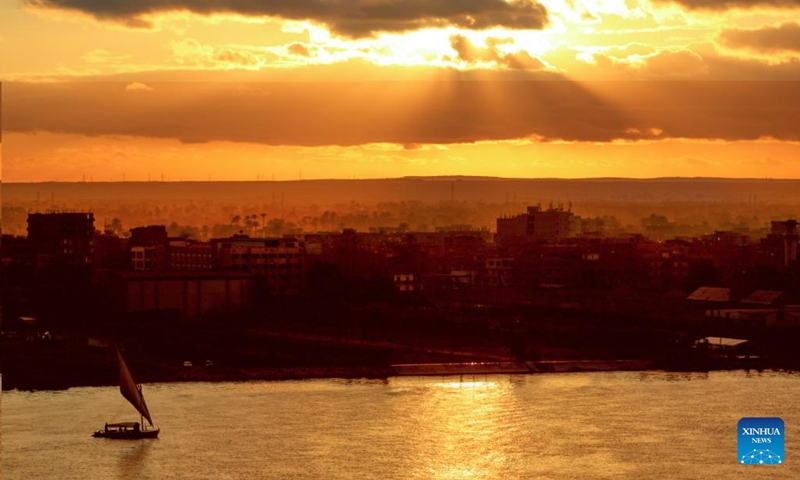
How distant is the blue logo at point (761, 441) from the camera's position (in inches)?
361

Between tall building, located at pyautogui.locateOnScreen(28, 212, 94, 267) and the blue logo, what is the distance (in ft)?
43.5

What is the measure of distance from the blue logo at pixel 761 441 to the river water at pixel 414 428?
0.08 meters

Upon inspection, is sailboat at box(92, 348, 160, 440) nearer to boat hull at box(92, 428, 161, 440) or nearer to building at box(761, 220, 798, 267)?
boat hull at box(92, 428, 161, 440)

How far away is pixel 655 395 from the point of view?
1165cm

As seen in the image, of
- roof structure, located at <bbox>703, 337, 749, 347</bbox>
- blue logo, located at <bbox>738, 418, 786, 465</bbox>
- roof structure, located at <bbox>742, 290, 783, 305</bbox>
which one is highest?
roof structure, located at <bbox>742, 290, 783, 305</bbox>

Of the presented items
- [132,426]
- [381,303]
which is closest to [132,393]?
[132,426]

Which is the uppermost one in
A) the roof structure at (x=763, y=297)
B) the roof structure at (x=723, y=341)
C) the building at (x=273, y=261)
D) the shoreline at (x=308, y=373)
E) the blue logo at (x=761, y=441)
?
the building at (x=273, y=261)

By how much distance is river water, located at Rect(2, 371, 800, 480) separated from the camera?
893 centimetres

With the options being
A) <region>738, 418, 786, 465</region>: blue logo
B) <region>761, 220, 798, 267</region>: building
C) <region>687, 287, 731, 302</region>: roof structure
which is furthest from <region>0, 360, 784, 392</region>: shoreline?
<region>761, 220, 798, 267</region>: building

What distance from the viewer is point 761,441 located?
977cm

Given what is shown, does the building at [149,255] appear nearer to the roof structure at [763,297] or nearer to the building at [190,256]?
the building at [190,256]

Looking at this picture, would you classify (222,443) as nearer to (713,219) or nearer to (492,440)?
(492,440)

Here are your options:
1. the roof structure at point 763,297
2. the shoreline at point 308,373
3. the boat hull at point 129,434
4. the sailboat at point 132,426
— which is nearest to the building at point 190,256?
the roof structure at point 763,297

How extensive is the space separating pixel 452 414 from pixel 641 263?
12054 mm
